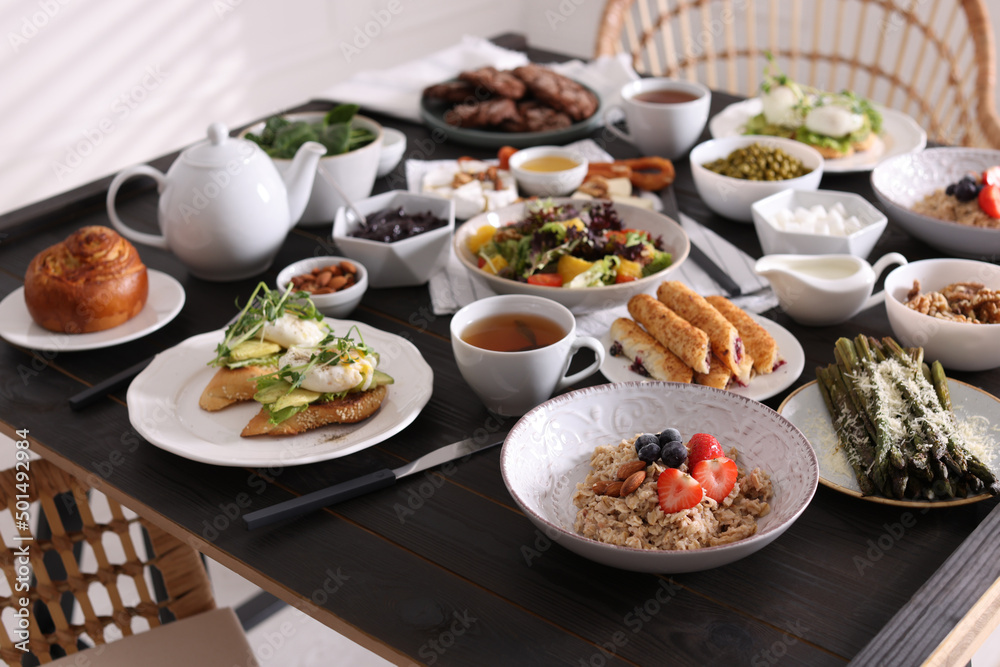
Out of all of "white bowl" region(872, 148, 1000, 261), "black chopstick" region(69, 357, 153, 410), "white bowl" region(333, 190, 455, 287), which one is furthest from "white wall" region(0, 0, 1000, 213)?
"white bowl" region(872, 148, 1000, 261)

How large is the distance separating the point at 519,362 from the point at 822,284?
2.00 feet

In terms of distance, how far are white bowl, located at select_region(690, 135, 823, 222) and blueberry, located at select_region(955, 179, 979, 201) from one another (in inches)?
11.3

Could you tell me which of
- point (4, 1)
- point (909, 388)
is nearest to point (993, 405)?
point (909, 388)

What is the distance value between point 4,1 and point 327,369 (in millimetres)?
3064

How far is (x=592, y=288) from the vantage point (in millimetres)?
1521

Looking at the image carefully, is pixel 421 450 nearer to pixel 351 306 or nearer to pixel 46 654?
pixel 351 306

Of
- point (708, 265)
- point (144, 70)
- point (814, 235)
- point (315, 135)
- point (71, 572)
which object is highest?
point (315, 135)

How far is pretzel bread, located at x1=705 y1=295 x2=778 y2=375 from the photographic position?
1.37m

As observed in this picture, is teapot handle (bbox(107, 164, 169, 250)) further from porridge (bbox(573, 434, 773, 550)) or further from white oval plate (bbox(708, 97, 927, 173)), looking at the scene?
white oval plate (bbox(708, 97, 927, 173))

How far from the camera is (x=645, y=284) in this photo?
61.3 inches

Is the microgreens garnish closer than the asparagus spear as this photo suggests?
No

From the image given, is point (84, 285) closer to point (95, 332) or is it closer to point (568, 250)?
point (95, 332)

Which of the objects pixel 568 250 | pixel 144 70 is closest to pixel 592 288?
pixel 568 250

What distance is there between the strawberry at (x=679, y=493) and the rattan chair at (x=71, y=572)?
0.95 meters
